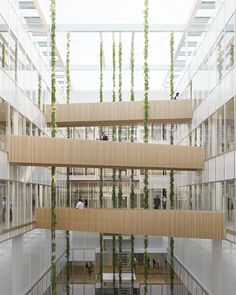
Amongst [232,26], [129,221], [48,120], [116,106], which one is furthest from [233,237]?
[48,120]

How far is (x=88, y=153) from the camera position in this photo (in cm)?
2698

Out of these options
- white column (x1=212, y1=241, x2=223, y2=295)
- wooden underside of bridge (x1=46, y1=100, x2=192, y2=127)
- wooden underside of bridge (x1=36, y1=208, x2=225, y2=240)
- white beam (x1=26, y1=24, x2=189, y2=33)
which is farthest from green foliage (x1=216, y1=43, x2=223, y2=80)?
white beam (x1=26, y1=24, x2=189, y2=33)

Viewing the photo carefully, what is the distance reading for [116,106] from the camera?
33312 mm

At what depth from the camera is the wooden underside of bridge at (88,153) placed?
25.9m

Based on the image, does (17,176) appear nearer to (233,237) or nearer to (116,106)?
(116,106)

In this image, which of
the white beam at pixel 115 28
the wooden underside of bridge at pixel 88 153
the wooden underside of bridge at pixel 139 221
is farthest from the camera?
the white beam at pixel 115 28

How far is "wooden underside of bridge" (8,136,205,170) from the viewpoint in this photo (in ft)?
84.9

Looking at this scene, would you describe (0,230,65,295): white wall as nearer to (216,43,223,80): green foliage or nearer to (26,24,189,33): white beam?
(216,43,223,80): green foliage

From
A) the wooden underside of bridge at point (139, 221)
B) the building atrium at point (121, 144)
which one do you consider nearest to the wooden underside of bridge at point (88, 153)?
the building atrium at point (121, 144)

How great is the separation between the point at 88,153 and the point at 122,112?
6885 mm

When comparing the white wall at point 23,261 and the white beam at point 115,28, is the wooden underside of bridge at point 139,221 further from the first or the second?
the white beam at point 115,28

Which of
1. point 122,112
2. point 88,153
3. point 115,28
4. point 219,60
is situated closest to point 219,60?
point 219,60

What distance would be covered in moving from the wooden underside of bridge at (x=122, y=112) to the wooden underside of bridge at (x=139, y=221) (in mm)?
7199

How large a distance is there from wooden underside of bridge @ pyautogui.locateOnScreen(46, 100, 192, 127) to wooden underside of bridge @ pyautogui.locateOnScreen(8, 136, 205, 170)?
4333mm
